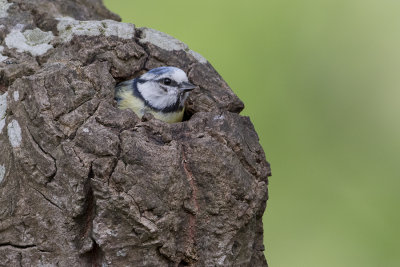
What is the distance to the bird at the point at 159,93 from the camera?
3244mm

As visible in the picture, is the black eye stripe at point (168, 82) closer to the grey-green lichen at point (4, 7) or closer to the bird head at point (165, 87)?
the bird head at point (165, 87)

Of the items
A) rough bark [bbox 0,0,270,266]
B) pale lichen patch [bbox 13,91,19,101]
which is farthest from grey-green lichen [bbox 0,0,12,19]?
pale lichen patch [bbox 13,91,19,101]

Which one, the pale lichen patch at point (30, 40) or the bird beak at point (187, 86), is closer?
the pale lichen patch at point (30, 40)

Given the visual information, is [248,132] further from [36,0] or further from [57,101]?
[36,0]

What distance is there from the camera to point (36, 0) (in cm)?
340

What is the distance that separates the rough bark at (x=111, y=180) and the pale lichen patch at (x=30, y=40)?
5.7 inches

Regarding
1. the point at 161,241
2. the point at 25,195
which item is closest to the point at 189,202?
the point at 161,241

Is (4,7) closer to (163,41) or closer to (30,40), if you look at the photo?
(30,40)

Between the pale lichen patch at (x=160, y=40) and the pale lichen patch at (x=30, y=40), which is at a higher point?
the pale lichen patch at (x=160, y=40)

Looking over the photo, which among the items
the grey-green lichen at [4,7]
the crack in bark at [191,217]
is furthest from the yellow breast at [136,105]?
the crack in bark at [191,217]

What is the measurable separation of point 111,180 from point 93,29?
937 millimetres

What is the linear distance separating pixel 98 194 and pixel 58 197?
0.60ft

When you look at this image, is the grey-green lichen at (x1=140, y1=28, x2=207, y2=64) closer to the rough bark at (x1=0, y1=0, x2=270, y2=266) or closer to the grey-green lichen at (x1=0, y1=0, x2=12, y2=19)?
the rough bark at (x1=0, y1=0, x2=270, y2=266)

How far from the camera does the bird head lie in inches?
127
